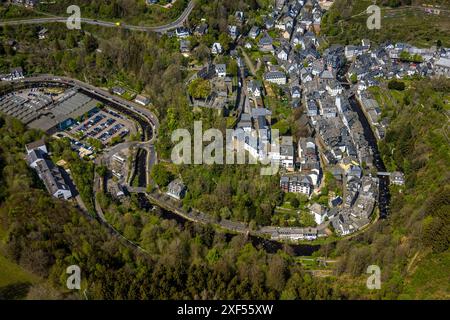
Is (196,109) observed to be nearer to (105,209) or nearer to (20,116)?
(105,209)

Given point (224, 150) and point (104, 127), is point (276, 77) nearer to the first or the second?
point (224, 150)

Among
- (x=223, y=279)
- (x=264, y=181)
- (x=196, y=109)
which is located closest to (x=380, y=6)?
(x=196, y=109)

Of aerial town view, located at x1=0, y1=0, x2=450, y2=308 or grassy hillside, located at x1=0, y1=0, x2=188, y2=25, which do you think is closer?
aerial town view, located at x1=0, y1=0, x2=450, y2=308

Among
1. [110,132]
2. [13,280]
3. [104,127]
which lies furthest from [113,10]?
[13,280]

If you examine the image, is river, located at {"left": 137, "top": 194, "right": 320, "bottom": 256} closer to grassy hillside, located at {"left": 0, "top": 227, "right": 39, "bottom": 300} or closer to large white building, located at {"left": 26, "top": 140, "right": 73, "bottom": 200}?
large white building, located at {"left": 26, "top": 140, "right": 73, "bottom": 200}

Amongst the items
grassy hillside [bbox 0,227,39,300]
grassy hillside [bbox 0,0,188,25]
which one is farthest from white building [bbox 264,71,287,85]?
grassy hillside [bbox 0,227,39,300]
